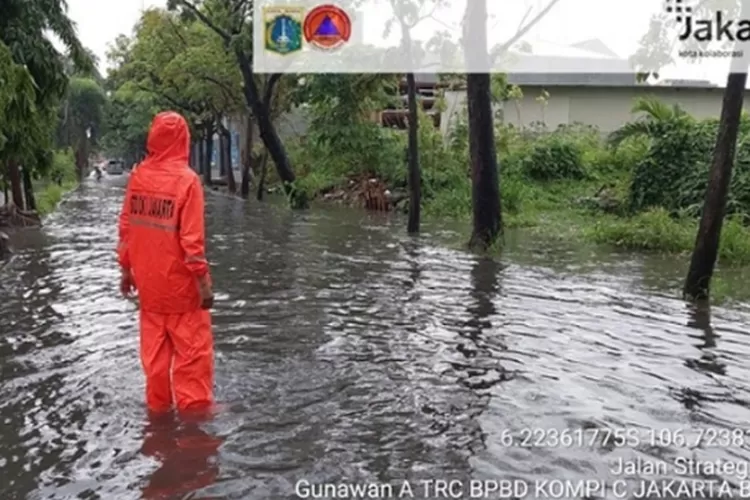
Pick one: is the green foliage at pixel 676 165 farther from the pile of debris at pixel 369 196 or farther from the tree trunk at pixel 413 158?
the pile of debris at pixel 369 196

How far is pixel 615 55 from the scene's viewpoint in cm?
3048

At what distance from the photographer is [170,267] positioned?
4.97 meters

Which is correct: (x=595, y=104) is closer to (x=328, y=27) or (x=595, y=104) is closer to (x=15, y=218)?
(x=328, y=27)

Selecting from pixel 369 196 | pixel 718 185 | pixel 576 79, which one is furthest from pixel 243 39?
pixel 718 185

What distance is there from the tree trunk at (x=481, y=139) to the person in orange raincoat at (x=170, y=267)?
8621 mm

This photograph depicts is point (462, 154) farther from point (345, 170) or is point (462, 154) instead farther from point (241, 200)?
point (241, 200)

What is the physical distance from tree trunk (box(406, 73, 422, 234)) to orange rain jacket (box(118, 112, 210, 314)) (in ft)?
35.4

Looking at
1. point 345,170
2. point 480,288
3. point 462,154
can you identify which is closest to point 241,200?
point 345,170

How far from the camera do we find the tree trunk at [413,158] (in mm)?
15625

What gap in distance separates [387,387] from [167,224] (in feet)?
6.29

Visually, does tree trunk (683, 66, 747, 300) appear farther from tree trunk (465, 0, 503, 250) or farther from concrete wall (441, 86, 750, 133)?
concrete wall (441, 86, 750, 133)

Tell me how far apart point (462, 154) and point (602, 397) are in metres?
18.2

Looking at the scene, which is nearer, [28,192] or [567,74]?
[28,192]

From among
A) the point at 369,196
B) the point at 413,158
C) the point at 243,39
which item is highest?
the point at 243,39
